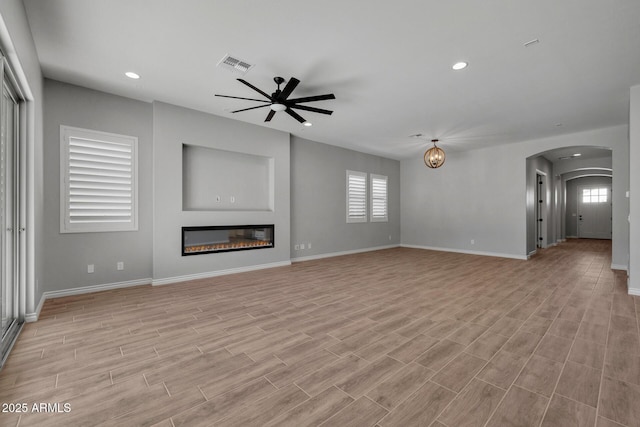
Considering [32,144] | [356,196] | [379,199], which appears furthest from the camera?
[379,199]

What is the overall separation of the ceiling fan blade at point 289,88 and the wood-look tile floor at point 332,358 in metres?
2.60

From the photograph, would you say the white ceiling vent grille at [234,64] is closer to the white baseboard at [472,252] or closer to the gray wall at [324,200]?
the gray wall at [324,200]

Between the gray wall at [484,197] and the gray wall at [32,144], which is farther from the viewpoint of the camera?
the gray wall at [484,197]

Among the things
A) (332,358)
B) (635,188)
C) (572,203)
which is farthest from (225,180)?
(572,203)

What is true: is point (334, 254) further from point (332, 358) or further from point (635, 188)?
point (635, 188)

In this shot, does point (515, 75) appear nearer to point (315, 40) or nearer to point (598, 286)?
point (315, 40)

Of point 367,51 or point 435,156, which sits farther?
point 435,156

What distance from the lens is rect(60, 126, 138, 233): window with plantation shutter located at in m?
3.85

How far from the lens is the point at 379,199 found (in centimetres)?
872

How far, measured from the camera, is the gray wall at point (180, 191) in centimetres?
450

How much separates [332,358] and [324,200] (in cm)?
518

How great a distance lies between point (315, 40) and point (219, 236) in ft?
12.2

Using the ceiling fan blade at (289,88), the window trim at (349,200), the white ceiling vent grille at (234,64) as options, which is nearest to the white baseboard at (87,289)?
the white ceiling vent grille at (234,64)

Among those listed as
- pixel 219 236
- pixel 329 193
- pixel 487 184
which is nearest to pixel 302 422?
pixel 219 236
